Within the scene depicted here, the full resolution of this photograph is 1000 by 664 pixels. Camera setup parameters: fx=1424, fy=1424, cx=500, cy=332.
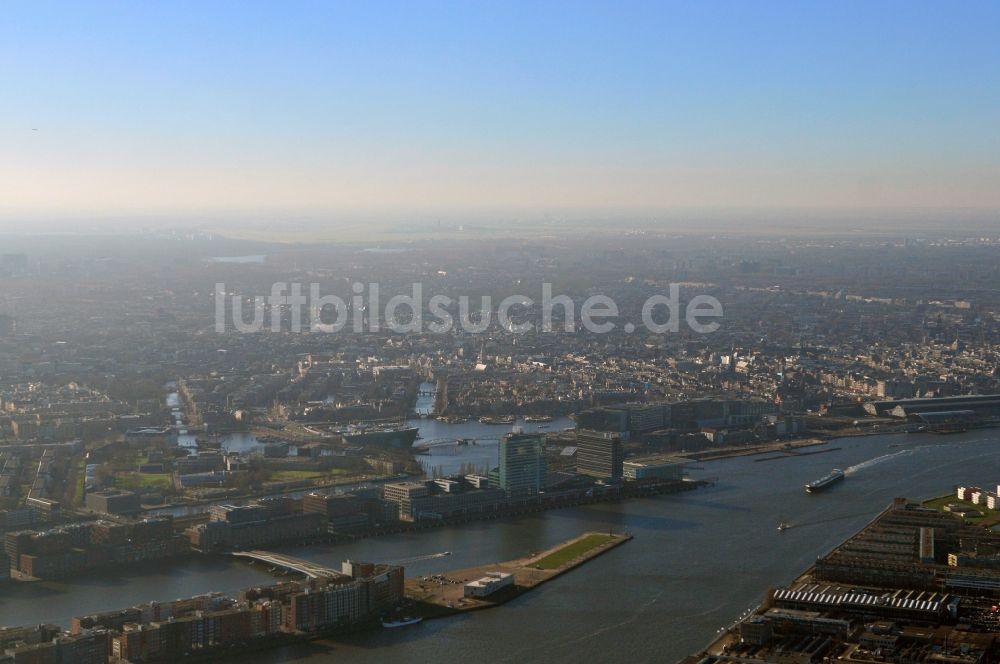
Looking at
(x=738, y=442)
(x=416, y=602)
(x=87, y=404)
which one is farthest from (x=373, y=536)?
(x=87, y=404)

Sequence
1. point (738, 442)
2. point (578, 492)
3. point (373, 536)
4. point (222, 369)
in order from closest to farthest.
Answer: point (373, 536), point (578, 492), point (738, 442), point (222, 369)

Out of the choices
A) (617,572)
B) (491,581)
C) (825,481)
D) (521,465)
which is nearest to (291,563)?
(491,581)

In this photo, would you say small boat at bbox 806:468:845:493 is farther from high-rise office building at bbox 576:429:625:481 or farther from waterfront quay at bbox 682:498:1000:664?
waterfront quay at bbox 682:498:1000:664

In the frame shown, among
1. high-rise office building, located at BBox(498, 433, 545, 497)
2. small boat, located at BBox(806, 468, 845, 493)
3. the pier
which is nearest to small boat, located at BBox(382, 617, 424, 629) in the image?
the pier

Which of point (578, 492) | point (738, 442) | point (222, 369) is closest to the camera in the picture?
point (578, 492)

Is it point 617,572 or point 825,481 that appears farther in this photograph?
point 825,481

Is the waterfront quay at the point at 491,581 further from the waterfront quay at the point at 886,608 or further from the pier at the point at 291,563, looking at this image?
the waterfront quay at the point at 886,608

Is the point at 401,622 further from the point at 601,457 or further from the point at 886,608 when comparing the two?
the point at 601,457

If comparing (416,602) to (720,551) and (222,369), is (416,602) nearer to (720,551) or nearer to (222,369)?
(720,551)
